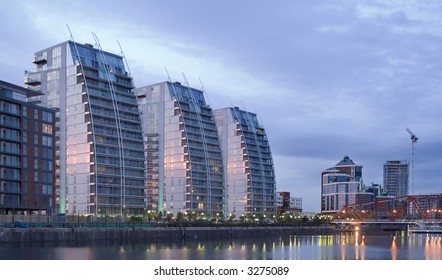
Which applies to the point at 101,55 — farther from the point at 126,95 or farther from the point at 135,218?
the point at 135,218

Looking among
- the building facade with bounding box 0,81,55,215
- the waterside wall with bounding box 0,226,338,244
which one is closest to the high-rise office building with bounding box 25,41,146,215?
the building facade with bounding box 0,81,55,215

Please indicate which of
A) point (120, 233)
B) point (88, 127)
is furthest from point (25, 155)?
point (88, 127)

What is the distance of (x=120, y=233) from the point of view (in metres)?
131

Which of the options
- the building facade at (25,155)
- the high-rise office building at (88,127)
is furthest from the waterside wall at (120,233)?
the high-rise office building at (88,127)

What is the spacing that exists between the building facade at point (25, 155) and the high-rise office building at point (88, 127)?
2169 cm

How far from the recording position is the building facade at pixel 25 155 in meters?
130

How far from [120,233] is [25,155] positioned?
2725 centimetres

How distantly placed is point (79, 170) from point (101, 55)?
110ft

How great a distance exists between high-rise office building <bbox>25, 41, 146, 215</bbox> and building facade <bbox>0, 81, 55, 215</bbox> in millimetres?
21695

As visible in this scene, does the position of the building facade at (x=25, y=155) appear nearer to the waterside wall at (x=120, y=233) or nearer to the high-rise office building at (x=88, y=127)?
the waterside wall at (x=120, y=233)

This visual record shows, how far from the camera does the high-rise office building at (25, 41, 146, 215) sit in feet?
541

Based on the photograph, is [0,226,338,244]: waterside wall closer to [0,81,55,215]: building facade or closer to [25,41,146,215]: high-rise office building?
[0,81,55,215]: building facade
